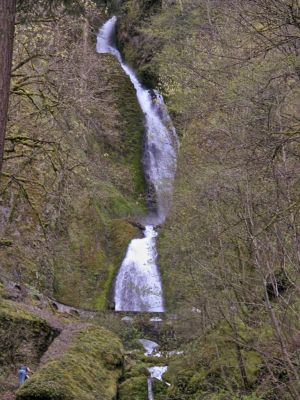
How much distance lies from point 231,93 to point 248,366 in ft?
16.1

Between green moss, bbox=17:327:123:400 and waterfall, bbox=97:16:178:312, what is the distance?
3.34 metres

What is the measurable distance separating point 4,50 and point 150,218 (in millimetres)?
22576

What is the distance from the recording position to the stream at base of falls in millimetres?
16731

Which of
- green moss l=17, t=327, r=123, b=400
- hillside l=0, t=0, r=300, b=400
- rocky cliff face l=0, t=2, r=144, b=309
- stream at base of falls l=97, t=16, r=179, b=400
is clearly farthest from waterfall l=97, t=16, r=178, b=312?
green moss l=17, t=327, r=123, b=400

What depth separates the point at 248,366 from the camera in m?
9.40

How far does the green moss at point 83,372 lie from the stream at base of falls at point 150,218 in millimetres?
1311

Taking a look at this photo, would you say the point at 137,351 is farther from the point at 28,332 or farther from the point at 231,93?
the point at 231,93

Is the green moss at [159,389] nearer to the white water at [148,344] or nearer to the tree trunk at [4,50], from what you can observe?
the white water at [148,344]

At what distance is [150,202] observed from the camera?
28.1 m

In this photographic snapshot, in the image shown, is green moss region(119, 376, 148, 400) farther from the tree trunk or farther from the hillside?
the tree trunk

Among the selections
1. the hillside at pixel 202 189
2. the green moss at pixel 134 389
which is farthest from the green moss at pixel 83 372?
the green moss at pixel 134 389

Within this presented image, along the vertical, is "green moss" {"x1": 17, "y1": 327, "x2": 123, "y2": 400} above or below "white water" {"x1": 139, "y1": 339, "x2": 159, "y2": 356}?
below

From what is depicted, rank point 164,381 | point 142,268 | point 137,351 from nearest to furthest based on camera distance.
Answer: point 164,381 → point 137,351 → point 142,268

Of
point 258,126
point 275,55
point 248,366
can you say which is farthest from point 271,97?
point 248,366
